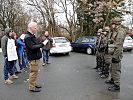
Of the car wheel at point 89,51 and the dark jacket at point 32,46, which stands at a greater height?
the dark jacket at point 32,46

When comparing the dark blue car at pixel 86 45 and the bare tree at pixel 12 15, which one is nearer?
the dark blue car at pixel 86 45

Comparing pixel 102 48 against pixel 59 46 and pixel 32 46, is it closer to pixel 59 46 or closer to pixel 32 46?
pixel 32 46

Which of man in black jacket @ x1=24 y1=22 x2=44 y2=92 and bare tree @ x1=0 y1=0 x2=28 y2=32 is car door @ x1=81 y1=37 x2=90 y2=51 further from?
bare tree @ x1=0 y1=0 x2=28 y2=32

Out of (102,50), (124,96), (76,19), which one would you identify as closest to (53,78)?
(102,50)

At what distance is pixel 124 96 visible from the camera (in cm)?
657

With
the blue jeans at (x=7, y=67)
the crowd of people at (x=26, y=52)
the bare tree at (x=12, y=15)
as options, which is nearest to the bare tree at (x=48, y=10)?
the bare tree at (x=12, y=15)

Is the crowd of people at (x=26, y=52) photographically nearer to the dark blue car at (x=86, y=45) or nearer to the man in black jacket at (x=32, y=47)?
the man in black jacket at (x=32, y=47)

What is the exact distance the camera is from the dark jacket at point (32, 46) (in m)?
6.82

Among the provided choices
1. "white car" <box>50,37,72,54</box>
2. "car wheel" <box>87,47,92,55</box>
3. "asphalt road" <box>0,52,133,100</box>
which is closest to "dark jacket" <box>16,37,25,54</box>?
"asphalt road" <box>0,52,133,100</box>

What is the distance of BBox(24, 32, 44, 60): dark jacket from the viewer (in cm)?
682

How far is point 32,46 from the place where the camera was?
681 cm

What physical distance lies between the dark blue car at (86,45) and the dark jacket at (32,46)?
11.0 meters

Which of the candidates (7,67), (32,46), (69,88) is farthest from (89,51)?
(32,46)

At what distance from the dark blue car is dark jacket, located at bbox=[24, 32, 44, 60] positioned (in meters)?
11.0
